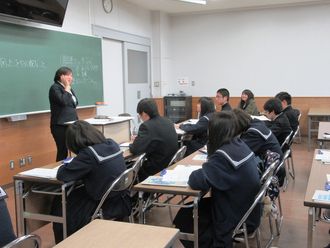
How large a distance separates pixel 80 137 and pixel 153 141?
37.1 inches

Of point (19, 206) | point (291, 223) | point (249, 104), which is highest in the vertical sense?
Answer: point (249, 104)

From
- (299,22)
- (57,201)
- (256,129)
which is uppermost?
(299,22)

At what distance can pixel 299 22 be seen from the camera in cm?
784

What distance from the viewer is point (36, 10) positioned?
4.60 meters

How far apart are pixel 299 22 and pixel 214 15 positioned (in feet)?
6.20

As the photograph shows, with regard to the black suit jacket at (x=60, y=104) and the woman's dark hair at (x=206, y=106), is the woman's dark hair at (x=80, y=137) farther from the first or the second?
the woman's dark hair at (x=206, y=106)

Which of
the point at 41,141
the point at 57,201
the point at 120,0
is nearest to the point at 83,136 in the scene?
the point at 57,201

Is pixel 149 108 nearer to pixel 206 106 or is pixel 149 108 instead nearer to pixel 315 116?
pixel 206 106

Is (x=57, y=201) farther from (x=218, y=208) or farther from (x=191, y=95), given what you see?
(x=191, y=95)

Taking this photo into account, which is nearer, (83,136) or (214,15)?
(83,136)

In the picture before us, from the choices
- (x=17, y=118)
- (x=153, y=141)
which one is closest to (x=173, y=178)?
(x=153, y=141)

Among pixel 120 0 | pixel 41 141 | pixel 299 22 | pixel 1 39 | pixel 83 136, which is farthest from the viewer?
pixel 299 22

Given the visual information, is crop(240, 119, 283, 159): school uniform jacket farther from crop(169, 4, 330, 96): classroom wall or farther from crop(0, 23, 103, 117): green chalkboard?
crop(169, 4, 330, 96): classroom wall

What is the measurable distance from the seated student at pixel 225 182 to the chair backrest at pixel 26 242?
3.17 ft
